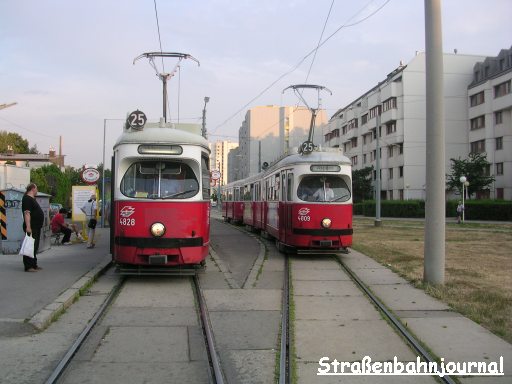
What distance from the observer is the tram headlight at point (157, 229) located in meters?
9.77

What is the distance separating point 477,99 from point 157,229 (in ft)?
186

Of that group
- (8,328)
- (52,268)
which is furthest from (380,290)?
(52,268)

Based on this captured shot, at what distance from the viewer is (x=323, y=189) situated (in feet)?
45.3

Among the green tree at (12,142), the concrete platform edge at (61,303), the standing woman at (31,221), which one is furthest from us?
the green tree at (12,142)

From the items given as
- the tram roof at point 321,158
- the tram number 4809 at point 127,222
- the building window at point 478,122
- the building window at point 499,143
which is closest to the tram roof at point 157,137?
the tram number 4809 at point 127,222

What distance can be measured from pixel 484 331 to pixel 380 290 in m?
2.96

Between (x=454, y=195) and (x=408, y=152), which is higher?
(x=408, y=152)

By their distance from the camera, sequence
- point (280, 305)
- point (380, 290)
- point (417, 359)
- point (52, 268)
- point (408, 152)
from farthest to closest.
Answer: point (408, 152) < point (52, 268) < point (380, 290) < point (280, 305) < point (417, 359)

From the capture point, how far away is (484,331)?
673cm

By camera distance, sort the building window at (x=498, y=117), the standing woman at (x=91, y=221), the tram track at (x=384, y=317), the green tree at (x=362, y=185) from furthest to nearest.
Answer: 1. the green tree at (x=362, y=185)
2. the building window at (x=498, y=117)
3. the standing woman at (x=91, y=221)
4. the tram track at (x=384, y=317)

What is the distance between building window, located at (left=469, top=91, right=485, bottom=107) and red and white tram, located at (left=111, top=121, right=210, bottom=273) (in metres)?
54.5

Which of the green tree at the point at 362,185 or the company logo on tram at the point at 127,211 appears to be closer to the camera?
the company logo on tram at the point at 127,211

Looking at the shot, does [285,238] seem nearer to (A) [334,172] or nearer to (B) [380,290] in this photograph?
(A) [334,172]

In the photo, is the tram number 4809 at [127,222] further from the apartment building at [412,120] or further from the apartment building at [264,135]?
the apartment building at [264,135]
